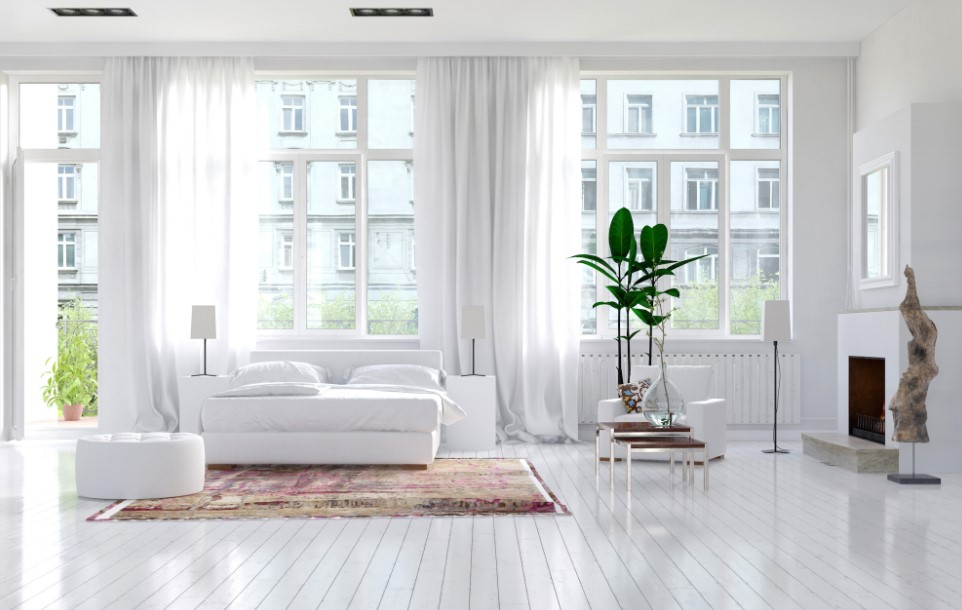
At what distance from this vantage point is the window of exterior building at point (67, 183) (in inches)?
340

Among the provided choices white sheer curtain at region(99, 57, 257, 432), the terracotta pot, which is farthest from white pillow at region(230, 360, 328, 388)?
the terracotta pot

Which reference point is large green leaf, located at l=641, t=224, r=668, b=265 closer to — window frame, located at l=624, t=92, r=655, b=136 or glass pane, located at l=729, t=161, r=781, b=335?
glass pane, located at l=729, t=161, r=781, b=335

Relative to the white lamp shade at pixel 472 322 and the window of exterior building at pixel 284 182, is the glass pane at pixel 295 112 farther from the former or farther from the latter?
the white lamp shade at pixel 472 322

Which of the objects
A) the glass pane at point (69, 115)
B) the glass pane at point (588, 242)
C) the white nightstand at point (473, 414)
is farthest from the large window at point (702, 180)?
the glass pane at point (69, 115)

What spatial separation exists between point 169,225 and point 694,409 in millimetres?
4496

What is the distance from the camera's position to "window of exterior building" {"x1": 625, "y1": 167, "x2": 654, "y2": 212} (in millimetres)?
8320

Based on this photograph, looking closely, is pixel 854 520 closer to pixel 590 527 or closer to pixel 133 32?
pixel 590 527

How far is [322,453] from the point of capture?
611 centimetres

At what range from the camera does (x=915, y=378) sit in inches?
231

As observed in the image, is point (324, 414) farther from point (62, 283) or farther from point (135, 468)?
point (62, 283)

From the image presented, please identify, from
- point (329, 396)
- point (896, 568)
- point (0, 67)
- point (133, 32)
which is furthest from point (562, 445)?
point (0, 67)

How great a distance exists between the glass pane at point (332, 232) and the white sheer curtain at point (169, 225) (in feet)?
1.74

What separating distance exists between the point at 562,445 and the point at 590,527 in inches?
133

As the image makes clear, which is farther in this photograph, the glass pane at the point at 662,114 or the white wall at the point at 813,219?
the glass pane at the point at 662,114
